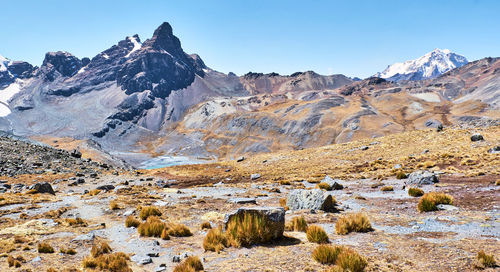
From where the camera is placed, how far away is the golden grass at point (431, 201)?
13.7m

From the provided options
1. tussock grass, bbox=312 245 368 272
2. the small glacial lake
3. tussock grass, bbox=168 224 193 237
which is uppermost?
tussock grass, bbox=312 245 368 272

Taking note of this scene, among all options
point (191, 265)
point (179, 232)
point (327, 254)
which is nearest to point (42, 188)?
point (179, 232)

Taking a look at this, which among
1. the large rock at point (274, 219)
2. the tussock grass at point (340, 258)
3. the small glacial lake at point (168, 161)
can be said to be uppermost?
the large rock at point (274, 219)

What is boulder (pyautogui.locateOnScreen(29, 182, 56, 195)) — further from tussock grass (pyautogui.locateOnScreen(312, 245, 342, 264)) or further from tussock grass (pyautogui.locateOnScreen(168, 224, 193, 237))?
tussock grass (pyautogui.locateOnScreen(312, 245, 342, 264))

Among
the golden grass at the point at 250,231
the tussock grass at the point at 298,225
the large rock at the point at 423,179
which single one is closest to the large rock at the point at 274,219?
the golden grass at the point at 250,231

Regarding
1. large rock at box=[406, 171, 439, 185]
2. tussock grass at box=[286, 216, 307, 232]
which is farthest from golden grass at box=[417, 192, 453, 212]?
large rock at box=[406, 171, 439, 185]

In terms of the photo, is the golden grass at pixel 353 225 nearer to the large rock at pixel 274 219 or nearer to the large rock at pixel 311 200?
the large rock at pixel 274 219

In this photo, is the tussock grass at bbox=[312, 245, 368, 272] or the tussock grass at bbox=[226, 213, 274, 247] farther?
the tussock grass at bbox=[226, 213, 274, 247]

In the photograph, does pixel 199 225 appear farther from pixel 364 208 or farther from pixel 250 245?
pixel 364 208

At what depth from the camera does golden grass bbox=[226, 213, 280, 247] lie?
991cm

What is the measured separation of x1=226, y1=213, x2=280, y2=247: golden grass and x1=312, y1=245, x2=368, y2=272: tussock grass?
225 cm

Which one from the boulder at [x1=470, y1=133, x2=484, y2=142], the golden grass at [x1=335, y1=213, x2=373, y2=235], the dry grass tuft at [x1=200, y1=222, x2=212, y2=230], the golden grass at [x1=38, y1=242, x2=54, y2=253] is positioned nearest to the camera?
the golden grass at [x1=38, y1=242, x2=54, y2=253]

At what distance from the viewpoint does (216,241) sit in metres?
10.1

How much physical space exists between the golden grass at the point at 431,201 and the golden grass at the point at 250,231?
8742 mm
